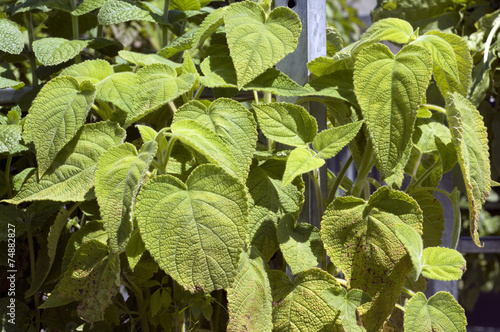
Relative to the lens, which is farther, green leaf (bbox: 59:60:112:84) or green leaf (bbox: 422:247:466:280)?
green leaf (bbox: 59:60:112:84)

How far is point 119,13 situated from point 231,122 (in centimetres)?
35

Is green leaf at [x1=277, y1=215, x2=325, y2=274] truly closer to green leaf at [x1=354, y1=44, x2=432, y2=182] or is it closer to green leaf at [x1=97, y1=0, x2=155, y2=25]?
green leaf at [x1=354, y1=44, x2=432, y2=182]

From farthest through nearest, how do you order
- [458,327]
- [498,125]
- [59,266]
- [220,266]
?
[498,125] < [59,266] < [458,327] < [220,266]

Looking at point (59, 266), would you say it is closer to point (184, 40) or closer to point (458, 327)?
point (184, 40)

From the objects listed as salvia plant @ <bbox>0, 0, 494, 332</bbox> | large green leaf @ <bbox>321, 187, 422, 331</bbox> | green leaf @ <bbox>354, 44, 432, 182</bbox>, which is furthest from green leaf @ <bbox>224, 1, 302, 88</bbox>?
large green leaf @ <bbox>321, 187, 422, 331</bbox>

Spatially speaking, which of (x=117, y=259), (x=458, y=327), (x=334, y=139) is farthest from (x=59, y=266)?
(x=458, y=327)

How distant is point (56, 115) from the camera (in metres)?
0.73

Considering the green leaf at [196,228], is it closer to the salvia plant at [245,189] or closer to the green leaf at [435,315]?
the salvia plant at [245,189]

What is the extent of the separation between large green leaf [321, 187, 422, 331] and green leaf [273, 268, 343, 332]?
0.12ft

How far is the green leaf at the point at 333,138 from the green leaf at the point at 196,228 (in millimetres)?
159

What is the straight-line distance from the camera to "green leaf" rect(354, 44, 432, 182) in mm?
658

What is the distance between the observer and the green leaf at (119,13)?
0.89 metres

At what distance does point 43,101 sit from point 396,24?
1.68 feet

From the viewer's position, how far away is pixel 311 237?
28.7 inches
